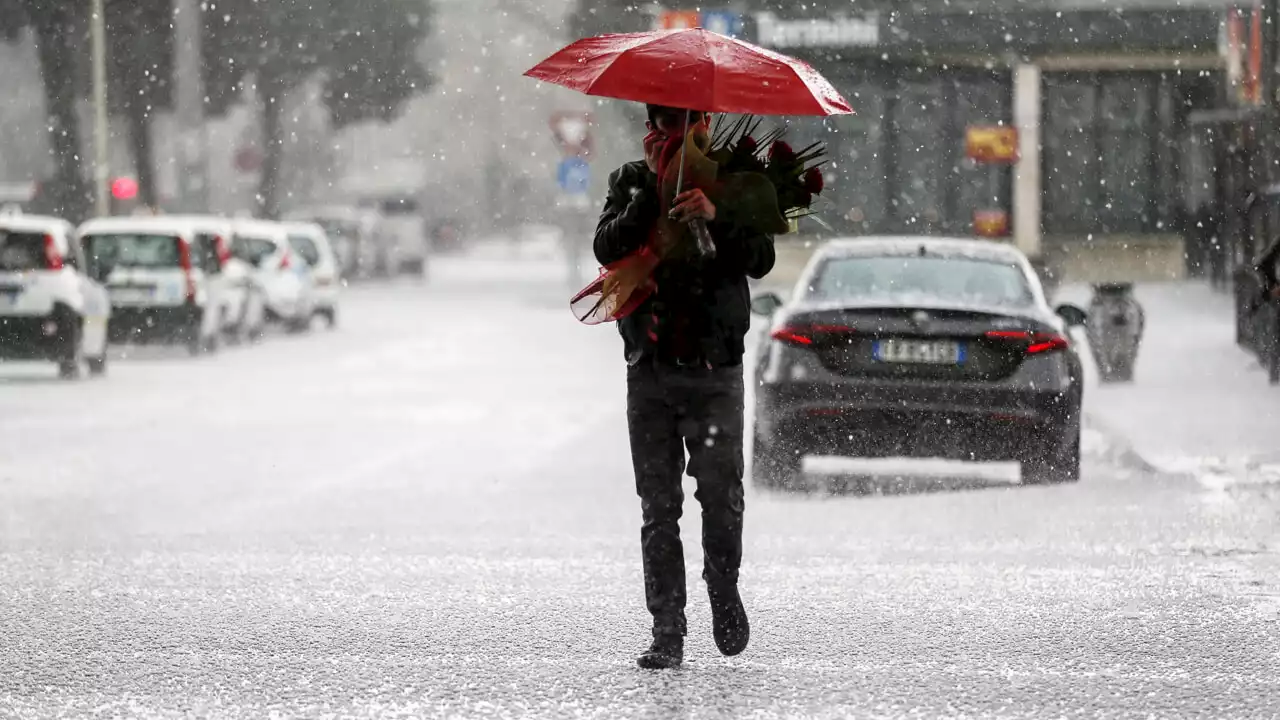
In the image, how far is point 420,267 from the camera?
208 ft

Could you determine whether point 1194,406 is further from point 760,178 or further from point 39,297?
point 760,178

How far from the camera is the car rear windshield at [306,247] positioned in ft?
112

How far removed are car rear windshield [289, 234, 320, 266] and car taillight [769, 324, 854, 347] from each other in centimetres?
2307

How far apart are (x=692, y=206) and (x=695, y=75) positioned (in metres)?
0.41

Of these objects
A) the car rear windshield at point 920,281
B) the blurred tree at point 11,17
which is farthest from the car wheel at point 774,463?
the blurred tree at point 11,17

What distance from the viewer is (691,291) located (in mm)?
6465

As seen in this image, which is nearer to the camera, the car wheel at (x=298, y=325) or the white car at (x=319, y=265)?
the car wheel at (x=298, y=325)

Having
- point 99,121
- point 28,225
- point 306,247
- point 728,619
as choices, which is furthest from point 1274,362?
point 99,121

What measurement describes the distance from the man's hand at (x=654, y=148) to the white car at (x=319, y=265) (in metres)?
26.8

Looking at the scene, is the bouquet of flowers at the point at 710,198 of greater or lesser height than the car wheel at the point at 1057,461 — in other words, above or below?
above

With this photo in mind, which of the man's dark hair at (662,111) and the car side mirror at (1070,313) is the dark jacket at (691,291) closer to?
the man's dark hair at (662,111)

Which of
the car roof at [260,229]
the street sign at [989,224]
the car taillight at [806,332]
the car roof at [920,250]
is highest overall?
the car roof at [920,250]

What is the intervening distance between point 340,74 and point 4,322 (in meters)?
38.1

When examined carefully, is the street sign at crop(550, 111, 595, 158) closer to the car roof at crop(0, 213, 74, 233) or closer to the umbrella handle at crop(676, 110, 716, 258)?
the car roof at crop(0, 213, 74, 233)
